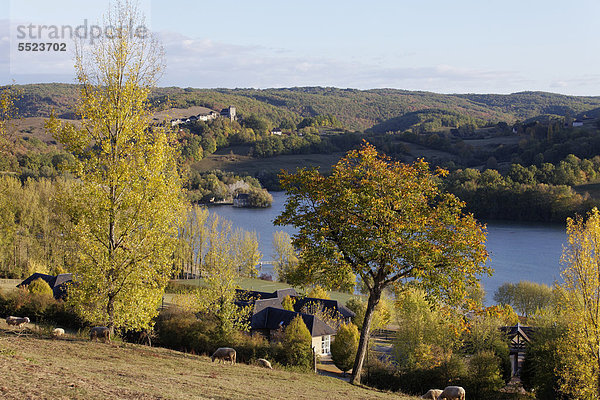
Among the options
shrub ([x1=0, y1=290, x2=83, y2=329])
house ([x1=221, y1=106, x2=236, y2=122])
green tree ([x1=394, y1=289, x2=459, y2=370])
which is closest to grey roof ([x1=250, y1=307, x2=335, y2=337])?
green tree ([x1=394, y1=289, x2=459, y2=370])

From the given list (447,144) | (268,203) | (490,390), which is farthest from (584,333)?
(447,144)

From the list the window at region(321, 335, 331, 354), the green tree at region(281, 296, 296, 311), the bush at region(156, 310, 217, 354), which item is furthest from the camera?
the green tree at region(281, 296, 296, 311)

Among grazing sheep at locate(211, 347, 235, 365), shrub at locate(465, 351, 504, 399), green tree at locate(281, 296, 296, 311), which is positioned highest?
grazing sheep at locate(211, 347, 235, 365)

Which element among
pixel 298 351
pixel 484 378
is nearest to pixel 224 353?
pixel 298 351

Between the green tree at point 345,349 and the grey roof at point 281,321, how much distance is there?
272 centimetres

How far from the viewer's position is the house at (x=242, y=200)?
98500mm

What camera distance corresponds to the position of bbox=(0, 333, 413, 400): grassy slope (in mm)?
7520

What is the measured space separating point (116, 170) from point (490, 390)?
1549cm

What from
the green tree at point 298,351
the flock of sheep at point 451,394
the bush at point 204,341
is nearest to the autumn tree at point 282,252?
the bush at point 204,341

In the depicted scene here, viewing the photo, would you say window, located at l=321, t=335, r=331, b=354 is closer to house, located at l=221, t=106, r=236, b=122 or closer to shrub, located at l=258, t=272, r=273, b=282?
shrub, located at l=258, t=272, r=273, b=282

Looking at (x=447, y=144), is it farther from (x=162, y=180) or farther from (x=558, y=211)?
(x=162, y=180)

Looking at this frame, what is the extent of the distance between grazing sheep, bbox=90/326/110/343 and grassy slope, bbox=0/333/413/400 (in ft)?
1.49

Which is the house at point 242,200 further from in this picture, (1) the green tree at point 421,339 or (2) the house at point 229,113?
(1) the green tree at point 421,339

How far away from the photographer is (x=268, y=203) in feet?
324
